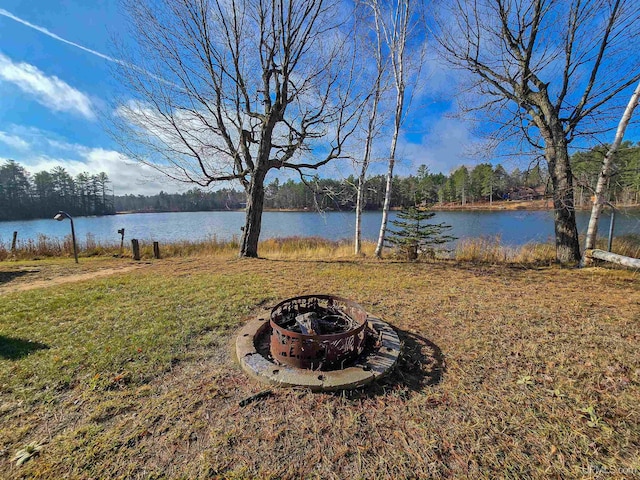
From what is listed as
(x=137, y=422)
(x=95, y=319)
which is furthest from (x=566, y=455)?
(x=95, y=319)

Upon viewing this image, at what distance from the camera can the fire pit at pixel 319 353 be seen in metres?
1.79

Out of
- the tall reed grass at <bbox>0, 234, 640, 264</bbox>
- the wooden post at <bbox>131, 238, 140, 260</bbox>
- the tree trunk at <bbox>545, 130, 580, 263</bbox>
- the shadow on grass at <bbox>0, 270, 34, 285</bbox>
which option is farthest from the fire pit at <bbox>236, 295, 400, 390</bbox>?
the wooden post at <bbox>131, 238, 140, 260</bbox>

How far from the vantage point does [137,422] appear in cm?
147

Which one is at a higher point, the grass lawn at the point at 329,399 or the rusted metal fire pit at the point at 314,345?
the rusted metal fire pit at the point at 314,345

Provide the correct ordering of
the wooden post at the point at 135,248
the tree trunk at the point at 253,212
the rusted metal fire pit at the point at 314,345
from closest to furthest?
1. the rusted metal fire pit at the point at 314,345
2. the tree trunk at the point at 253,212
3. the wooden post at the point at 135,248

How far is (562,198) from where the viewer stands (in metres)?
5.53

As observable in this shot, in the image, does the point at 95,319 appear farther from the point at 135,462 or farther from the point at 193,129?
the point at 193,129

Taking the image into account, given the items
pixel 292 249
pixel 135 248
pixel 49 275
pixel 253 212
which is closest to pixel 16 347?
pixel 49 275

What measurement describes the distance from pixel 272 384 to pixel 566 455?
169 cm

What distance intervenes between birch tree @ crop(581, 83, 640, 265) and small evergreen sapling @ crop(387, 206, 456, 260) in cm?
272

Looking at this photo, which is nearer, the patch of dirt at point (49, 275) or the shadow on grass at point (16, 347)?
the shadow on grass at point (16, 347)

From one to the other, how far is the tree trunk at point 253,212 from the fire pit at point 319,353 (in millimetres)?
4845

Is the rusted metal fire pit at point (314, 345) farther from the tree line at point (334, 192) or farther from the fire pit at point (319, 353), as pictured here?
the tree line at point (334, 192)

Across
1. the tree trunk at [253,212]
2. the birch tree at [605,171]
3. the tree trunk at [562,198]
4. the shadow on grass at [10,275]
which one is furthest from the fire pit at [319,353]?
the shadow on grass at [10,275]
